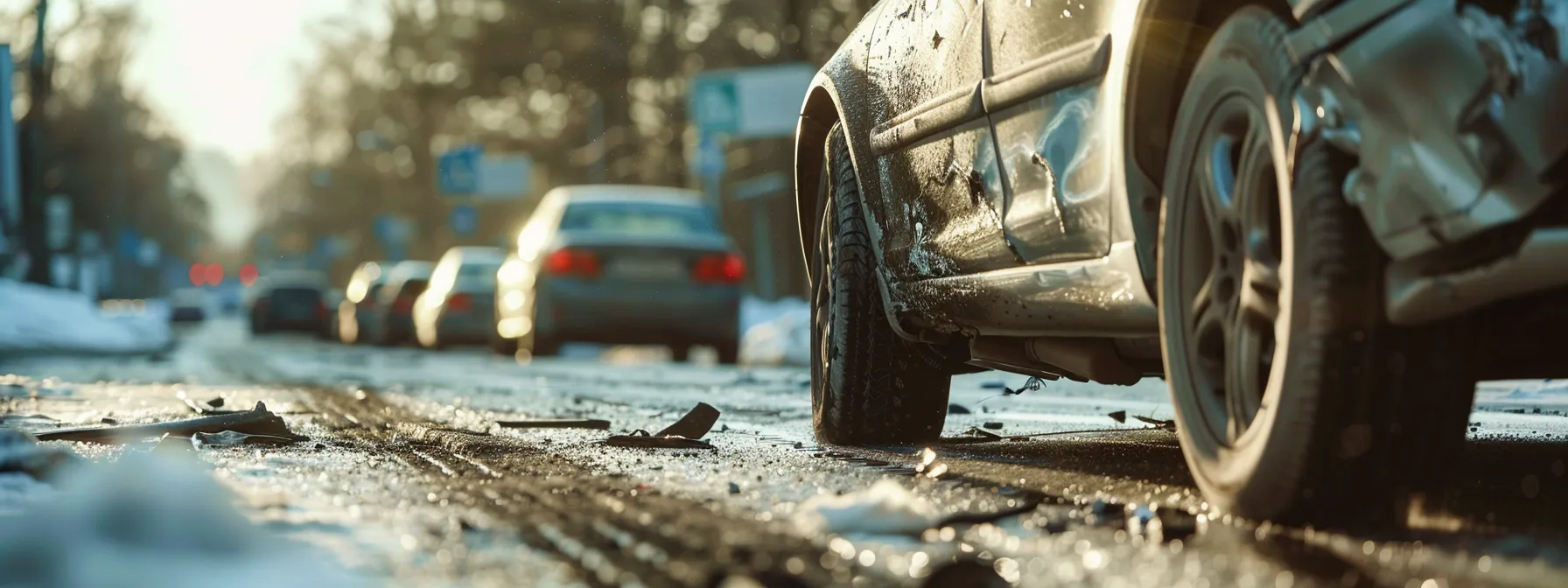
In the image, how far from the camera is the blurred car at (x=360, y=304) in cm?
3388

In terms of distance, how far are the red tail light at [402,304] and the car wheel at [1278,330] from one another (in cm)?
2715

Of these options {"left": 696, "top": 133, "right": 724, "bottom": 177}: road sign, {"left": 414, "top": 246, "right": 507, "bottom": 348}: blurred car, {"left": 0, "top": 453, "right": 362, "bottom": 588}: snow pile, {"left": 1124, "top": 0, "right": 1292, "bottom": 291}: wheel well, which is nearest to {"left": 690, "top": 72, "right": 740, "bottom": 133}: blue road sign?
{"left": 696, "top": 133, "right": 724, "bottom": 177}: road sign

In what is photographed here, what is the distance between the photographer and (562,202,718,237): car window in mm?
16547

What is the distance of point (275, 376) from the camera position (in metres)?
12.9

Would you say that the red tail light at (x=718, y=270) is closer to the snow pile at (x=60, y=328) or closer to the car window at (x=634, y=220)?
the car window at (x=634, y=220)

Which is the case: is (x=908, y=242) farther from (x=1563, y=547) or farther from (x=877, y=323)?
(x=1563, y=547)

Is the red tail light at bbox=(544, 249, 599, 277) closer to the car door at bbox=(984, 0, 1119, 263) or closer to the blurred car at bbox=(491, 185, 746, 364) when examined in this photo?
the blurred car at bbox=(491, 185, 746, 364)

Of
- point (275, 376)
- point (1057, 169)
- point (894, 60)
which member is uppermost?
point (894, 60)

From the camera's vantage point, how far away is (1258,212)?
3234 mm

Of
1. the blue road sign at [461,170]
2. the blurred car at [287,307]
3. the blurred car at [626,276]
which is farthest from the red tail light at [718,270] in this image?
the blue road sign at [461,170]

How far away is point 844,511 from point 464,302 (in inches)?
834

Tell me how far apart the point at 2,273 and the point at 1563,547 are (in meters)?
32.4

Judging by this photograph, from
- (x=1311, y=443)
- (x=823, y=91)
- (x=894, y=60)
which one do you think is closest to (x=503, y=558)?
(x=1311, y=443)

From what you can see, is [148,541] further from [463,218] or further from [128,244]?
[128,244]
